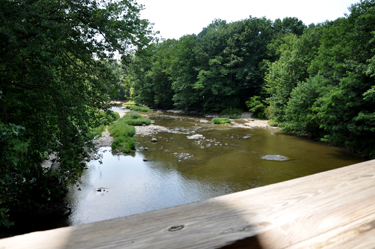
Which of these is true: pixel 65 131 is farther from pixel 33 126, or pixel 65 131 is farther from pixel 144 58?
pixel 144 58

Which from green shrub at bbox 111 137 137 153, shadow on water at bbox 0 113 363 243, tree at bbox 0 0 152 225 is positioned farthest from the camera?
green shrub at bbox 111 137 137 153

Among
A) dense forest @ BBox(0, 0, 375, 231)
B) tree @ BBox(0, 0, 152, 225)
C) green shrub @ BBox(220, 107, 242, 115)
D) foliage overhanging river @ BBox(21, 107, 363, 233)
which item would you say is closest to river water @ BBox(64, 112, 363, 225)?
foliage overhanging river @ BBox(21, 107, 363, 233)

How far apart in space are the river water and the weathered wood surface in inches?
263

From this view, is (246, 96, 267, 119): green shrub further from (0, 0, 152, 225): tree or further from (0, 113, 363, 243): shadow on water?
(0, 0, 152, 225): tree

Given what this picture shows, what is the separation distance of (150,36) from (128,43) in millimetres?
1322

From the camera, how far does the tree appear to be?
15.2ft

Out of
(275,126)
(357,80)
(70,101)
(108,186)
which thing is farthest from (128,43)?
(275,126)

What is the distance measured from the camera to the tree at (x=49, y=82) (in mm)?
4621

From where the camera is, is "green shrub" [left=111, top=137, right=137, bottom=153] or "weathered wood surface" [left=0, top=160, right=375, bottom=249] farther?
"green shrub" [left=111, top=137, right=137, bottom=153]

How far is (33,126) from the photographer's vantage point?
5.20 m

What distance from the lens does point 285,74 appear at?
22875 mm

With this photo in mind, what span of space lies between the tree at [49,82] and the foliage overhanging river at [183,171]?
1.51m

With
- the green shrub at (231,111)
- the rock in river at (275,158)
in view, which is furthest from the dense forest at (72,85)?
the green shrub at (231,111)

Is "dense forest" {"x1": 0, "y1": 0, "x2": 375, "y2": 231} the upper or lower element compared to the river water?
upper
